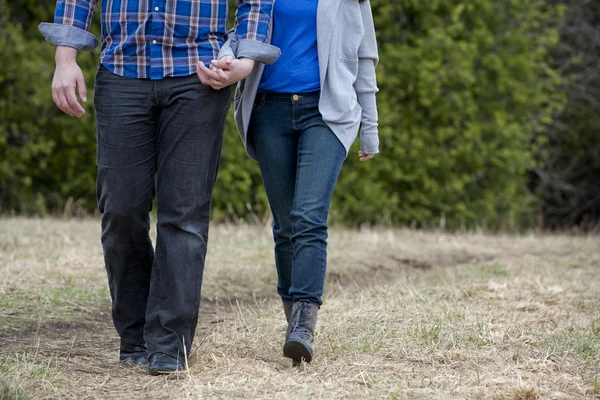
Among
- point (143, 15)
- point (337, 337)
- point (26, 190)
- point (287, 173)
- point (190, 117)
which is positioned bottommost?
point (26, 190)

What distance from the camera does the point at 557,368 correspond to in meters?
3.25

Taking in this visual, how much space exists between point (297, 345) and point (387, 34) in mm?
7813

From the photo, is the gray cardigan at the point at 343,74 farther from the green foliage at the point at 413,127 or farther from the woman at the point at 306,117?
the green foliage at the point at 413,127

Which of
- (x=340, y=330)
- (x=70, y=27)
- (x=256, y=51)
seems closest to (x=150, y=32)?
(x=70, y=27)

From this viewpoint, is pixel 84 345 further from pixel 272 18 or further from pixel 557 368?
pixel 557 368

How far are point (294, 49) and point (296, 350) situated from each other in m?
1.27

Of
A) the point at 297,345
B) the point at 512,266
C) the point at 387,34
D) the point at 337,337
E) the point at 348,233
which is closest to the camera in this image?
the point at 297,345

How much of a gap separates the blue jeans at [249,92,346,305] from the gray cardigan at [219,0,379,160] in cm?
6

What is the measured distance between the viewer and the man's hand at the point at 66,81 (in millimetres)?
3145

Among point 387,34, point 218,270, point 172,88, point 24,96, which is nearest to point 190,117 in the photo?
point 172,88

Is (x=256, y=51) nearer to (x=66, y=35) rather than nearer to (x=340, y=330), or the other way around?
(x=66, y=35)

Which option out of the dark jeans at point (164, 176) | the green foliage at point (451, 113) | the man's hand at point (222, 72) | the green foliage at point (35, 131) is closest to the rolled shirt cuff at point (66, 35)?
the dark jeans at point (164, 176)

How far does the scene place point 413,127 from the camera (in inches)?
416

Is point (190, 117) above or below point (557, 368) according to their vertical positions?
above
